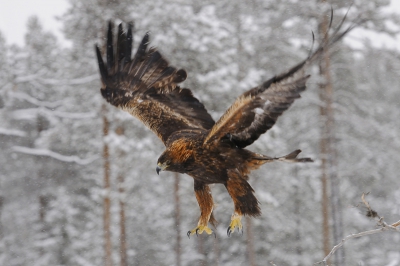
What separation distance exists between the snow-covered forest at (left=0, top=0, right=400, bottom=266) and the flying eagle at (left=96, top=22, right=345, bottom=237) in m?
Result: 2.40

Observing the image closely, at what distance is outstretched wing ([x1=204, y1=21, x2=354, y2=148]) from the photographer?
3.11 meters

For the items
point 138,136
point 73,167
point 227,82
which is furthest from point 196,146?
point 73,167

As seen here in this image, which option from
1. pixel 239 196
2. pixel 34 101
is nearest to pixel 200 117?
pixel 239 196

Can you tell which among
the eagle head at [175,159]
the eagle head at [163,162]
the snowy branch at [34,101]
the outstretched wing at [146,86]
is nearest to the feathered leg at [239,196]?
the eagle head at [175,159]

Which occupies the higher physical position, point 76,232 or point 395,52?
point 395,52

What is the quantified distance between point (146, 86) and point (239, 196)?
5.69ft

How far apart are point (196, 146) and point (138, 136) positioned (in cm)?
985

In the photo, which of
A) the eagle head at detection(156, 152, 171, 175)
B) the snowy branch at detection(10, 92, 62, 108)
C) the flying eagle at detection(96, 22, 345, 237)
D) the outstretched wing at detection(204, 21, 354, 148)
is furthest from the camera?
the snowy branch at detection(10, 92, 62, 108)

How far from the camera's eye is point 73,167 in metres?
20.0

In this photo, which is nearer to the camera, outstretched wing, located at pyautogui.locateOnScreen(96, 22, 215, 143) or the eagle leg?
the eagle leg

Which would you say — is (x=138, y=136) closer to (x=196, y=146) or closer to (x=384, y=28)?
(x=384, y=28)

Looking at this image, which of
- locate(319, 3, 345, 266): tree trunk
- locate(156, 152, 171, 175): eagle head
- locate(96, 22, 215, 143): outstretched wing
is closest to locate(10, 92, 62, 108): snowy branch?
locate(319, 3, 345, 266): tree trunk

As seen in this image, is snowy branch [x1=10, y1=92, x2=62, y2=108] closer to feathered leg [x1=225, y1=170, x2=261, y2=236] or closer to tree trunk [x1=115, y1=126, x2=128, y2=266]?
tree trunk [x1=115, y1=126, x2=128, y2=266]

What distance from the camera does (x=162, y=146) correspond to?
13.0m
